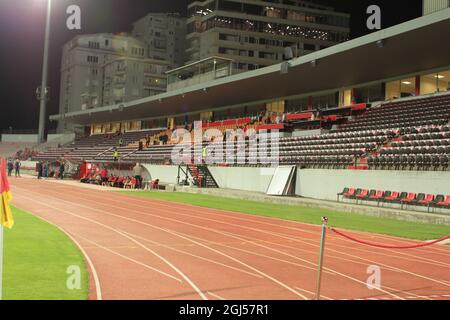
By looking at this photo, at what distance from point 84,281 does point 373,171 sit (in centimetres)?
1821

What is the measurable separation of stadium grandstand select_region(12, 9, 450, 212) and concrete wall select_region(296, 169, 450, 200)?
45 mm

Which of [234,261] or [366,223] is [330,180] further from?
[234,261]

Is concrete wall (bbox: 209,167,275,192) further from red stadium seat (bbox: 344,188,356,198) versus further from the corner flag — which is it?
the corner flag

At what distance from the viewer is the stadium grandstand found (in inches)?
880

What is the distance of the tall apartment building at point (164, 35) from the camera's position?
106 metres

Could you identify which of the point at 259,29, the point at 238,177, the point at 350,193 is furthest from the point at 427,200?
the point at 259,29

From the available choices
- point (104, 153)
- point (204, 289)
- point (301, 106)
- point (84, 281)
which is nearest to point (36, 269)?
point (84, 281)

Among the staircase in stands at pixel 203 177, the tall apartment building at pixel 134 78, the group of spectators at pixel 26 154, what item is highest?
the tall apartment building at pixel 134 78

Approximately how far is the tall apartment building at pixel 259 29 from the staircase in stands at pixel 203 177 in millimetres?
47848

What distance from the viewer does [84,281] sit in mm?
7082

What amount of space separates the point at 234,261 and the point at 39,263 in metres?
3.40

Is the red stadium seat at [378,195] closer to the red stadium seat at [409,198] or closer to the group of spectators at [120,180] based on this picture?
the red stadium seat at [409,198]

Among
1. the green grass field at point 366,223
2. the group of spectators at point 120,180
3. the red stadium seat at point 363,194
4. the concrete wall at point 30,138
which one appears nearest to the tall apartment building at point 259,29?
the concrete wall at point 30,138
